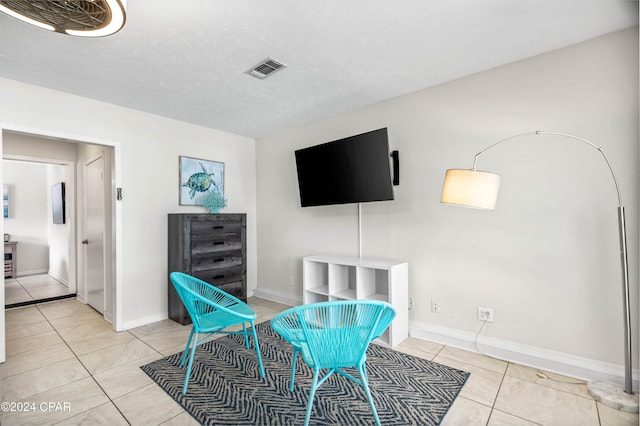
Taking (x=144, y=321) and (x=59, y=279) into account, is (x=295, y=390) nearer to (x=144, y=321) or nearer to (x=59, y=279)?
(x=144, y=321)

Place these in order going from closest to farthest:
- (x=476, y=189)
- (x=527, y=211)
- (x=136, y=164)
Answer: (x=476, y=189), (x=527, y=211), (x=136, y=164)

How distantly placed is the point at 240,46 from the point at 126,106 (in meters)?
1.90

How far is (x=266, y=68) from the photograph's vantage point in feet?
8.29

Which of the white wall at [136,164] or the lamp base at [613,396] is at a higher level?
the white wall at [136,164]

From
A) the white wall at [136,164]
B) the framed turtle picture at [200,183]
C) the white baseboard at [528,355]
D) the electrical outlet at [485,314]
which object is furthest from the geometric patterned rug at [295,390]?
the framed turtle picture at [200,183]

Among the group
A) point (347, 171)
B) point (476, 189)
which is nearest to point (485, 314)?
point (476, 189)

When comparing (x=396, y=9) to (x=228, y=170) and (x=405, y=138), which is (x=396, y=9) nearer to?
(x=405, y=138)

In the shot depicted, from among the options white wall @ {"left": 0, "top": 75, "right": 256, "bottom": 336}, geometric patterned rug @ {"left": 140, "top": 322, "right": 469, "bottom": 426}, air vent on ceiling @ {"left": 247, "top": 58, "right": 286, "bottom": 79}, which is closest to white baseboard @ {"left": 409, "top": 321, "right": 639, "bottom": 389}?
geometric patterned rug @ {"left": 140, "top": 322, "right": 469, "bottom": 426}

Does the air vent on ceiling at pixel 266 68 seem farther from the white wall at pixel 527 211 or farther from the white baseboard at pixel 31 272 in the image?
the white baseboard at pixel 31 272

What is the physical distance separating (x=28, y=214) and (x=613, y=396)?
29.4ft

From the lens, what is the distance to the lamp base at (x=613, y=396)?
5.96ft

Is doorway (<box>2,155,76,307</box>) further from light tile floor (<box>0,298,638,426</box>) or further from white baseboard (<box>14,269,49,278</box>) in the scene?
light tile floor (<box>0,298,638,426</box>)

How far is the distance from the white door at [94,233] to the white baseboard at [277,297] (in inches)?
75.5

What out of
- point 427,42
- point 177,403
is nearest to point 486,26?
point 427,42
